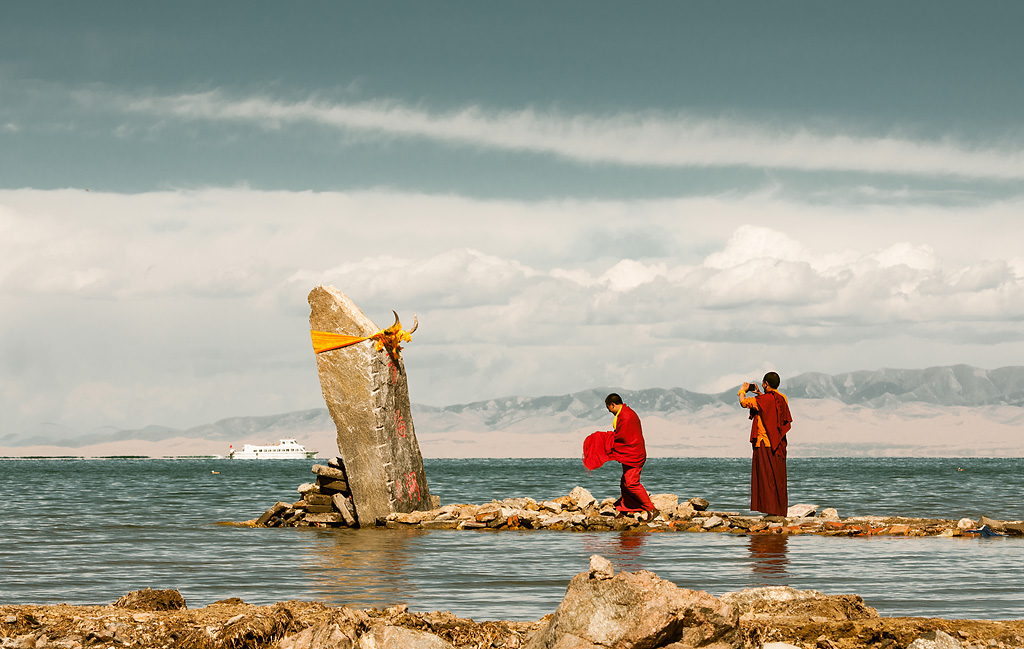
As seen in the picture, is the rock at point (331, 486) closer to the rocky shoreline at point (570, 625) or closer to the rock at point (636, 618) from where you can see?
the rocky shoreline at point (570, 625)

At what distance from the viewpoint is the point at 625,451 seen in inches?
603

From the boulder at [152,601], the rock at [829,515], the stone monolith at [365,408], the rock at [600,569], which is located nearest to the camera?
the rock at [600,569]

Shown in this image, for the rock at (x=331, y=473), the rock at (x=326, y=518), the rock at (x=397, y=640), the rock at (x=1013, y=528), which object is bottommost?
the rock at (x=1013, y=528)

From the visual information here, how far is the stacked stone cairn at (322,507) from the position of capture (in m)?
15.7

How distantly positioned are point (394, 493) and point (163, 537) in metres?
3.25

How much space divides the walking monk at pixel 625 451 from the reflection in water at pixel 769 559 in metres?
2.13

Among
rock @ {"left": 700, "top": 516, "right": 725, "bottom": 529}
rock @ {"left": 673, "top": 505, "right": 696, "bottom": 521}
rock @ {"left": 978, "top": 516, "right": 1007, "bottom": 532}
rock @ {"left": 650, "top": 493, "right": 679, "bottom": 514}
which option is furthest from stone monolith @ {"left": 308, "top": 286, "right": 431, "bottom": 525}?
rock @ {"left": 978, "top": 516, "right": 1007, "bottom": 532}

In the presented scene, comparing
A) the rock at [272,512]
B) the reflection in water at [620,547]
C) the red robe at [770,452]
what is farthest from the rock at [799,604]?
the rock at [272,512]

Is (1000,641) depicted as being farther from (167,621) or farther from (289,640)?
(167,621)

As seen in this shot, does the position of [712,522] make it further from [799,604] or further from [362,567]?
[799,604]

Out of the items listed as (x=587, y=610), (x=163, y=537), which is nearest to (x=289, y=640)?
(x=587, y=610)

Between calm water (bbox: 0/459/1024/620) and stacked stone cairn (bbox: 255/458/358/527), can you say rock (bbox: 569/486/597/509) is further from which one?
stacked stone cairn (bbox: 255/458/358/527)

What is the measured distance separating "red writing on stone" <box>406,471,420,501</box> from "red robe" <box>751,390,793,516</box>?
4929mm

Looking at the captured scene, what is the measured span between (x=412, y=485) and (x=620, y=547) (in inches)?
182
